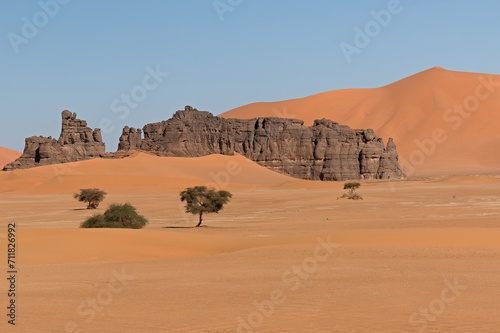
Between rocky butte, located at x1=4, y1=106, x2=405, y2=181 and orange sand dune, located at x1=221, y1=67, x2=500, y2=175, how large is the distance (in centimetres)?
3263

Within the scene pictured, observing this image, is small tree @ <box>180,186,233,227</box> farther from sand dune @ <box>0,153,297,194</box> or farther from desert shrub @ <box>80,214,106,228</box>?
sand dune @ <box>0,153,297,194</box>

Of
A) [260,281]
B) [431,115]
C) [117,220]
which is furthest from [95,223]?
[431,115]

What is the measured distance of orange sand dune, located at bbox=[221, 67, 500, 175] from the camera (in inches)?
5802

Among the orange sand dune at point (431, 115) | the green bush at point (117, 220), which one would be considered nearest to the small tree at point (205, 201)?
the green bush at point (117, 220)

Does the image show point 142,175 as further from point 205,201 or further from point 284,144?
point 205,201

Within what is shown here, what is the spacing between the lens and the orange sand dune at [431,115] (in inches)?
5802

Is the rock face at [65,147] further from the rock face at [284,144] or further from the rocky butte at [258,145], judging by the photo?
the rock face at [284,144]

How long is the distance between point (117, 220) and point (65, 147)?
266ft

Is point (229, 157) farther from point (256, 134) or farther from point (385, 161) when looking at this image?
point (385, 161)

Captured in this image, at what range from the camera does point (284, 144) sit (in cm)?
10238

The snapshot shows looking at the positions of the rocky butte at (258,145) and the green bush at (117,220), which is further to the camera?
the rocky butte at (258,145)

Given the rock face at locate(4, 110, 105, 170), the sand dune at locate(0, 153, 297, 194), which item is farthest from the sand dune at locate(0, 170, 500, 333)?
the rock face at locate(4, 110, 105, 170)

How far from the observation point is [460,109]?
176 meters

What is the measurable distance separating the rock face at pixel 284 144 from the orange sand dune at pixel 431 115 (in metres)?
31.6
